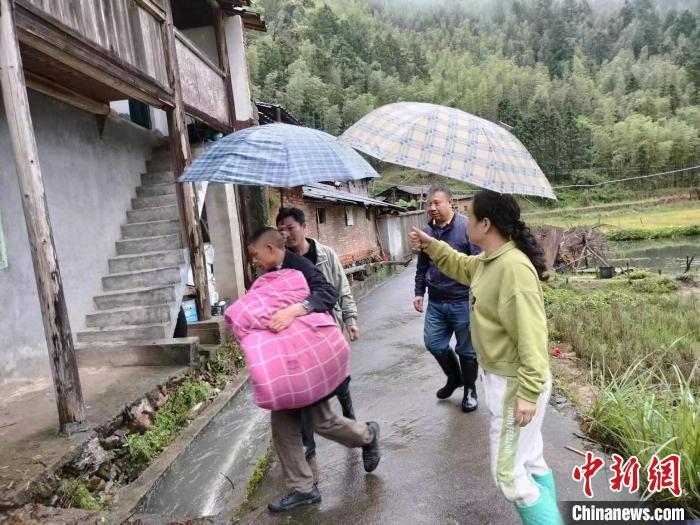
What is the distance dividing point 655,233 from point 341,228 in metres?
26.0

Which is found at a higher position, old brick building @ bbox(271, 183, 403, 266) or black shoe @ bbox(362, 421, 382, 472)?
old brick building @ bbox(271, 183, 403, 266)

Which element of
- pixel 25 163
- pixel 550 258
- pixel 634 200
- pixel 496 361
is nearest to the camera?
pixel 496 361

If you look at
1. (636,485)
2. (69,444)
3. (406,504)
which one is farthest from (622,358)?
(69,444)

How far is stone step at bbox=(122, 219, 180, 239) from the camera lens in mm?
6957

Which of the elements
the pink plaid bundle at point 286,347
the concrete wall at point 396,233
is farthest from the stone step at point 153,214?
the concrete wall at point 396,233

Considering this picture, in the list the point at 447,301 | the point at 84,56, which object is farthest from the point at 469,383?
the point at 84,56

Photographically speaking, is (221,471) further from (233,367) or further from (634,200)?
(634,200)

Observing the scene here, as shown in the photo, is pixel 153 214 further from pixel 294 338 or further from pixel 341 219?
pixel 341 219

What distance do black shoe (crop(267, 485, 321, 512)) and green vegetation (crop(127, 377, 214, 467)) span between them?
5.43 feet

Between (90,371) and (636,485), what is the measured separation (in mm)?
5159

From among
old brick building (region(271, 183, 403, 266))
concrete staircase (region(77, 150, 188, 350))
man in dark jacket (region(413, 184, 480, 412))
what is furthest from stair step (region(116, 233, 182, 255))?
man in dark jacket (region(413, 184, 480, 412))

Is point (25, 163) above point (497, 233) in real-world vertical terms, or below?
above

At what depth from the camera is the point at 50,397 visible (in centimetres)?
442

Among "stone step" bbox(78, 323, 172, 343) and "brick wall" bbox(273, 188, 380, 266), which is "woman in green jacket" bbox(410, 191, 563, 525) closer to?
"stone step" bbox(78, 323, 172, 343)
